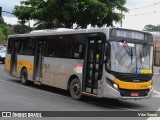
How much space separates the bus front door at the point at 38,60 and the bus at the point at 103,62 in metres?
1.00

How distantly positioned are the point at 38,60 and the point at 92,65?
5.17m

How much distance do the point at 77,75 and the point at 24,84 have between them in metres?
5.83

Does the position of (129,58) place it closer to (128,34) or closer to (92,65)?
(128,34)

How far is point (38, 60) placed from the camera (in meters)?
18.9

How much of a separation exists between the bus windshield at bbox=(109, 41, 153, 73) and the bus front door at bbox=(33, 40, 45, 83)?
18.4 ft

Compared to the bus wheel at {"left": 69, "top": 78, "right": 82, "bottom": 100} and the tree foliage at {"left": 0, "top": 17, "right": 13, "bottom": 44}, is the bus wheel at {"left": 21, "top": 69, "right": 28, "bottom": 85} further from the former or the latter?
the tree foliage at {"left": 0, "top": 17, "right": 13, "bottom": 44}

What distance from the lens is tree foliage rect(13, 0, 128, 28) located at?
36.8 metres

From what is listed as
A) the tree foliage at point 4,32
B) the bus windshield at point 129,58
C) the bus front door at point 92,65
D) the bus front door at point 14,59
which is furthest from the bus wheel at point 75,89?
the tree foliage at point 4,32

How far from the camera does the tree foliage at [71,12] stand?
36812 millimetres

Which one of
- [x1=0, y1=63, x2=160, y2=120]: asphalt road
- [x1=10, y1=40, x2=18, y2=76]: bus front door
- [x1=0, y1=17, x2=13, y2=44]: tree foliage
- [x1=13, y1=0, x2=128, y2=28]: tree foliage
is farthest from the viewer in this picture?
[x1=0, y1=17, x2=13, y2=44]: tree foliage

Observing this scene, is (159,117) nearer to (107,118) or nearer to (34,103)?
(107,118)

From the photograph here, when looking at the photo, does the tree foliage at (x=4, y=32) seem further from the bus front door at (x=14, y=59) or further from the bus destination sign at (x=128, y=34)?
the bus destination sign at (x=128, y=34)

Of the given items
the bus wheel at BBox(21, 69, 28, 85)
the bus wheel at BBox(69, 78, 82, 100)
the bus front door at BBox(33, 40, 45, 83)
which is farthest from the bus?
the bus wheel at BBox(21, 69, 28, 85)

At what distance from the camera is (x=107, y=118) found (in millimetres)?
11156
